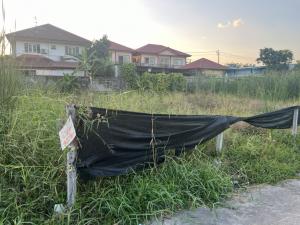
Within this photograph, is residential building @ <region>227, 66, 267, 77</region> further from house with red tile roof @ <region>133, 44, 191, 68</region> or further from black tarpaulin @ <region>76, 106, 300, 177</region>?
house with red tile roof @ <region>133, 44, 191, 68</region>

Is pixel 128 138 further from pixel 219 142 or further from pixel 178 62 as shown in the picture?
pixel 178 62

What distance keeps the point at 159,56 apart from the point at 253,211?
4282 cm

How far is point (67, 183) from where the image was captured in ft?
8.04

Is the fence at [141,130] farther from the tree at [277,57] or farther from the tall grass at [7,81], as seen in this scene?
the tree at [277,57]

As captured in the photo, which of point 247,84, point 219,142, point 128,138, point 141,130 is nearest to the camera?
point 128,138

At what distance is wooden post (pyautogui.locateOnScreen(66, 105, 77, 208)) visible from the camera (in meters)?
2.40

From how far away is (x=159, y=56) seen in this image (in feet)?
147

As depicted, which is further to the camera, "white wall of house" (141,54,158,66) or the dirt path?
"white wall of house" (141,54,158,66)

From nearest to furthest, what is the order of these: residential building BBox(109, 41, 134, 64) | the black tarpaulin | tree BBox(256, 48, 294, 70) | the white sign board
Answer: the white sign board
the black tarpaulin
tree BBox(256, 48, 294, 70)
residential building BBox(109, 41, 134, 64)

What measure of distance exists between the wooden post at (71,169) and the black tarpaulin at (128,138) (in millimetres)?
68

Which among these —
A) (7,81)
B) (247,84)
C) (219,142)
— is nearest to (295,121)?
(219,142)

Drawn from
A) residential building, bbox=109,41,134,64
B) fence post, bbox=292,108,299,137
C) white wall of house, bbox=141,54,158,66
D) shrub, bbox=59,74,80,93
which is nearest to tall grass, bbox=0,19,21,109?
shrub, bbox=59,74,80,93

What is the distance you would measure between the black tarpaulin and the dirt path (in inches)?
24.6

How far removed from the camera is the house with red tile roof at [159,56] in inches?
1681
